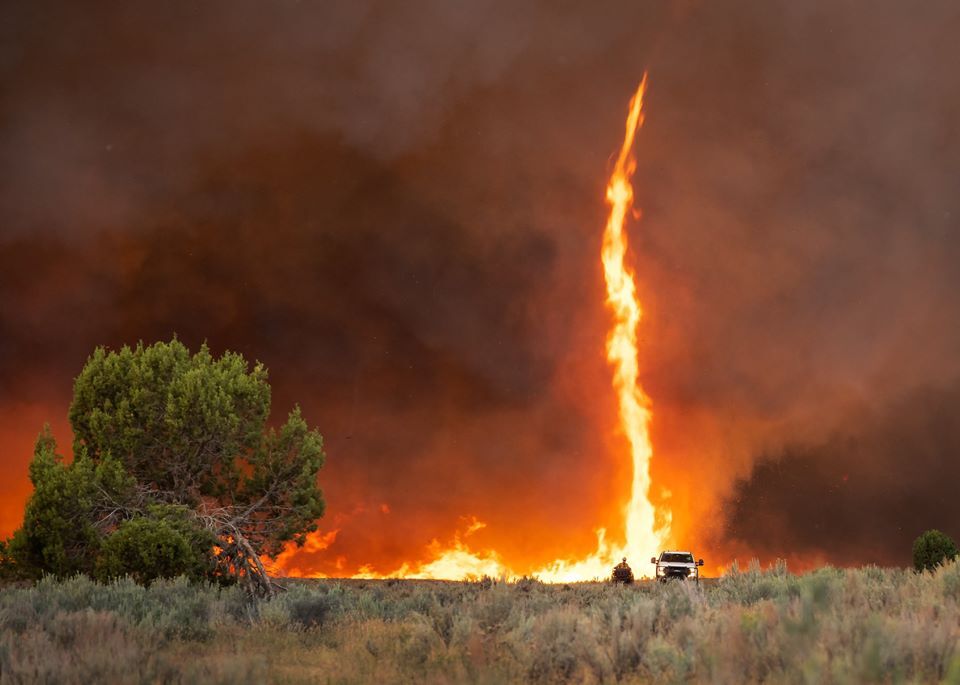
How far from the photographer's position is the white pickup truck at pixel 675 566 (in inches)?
1326

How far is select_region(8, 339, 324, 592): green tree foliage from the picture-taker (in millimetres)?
26562

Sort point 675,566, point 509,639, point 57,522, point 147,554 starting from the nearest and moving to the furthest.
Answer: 1. point 509,639
2. point 147,554
3. point 57,522
4. point 675,566

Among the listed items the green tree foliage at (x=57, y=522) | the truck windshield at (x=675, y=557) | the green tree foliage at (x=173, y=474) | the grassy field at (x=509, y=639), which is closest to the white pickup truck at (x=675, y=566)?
the truck windshield at (x=675, y=557)

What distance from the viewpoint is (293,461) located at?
3403cm

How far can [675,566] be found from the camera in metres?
34.2

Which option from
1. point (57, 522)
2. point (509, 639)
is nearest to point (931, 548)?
point (509, 639)

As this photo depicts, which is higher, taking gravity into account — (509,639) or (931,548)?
(931,548)

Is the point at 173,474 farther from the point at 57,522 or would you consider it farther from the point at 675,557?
the point at 675,557

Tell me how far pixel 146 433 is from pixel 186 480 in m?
→ 2.26

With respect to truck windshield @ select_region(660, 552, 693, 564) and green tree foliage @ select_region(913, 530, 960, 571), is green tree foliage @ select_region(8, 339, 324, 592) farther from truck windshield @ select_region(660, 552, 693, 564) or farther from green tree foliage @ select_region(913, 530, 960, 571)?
green tree foliage @ select_region(913, 530, 960, 571)

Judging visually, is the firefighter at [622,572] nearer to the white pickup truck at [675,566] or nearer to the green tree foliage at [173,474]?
the white pickup truck at [675,566]

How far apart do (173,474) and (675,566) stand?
19.6m

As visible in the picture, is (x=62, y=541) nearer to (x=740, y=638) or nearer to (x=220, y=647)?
(x=220, y=647)

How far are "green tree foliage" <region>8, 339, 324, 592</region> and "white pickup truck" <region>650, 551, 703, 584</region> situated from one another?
13.7 meters
